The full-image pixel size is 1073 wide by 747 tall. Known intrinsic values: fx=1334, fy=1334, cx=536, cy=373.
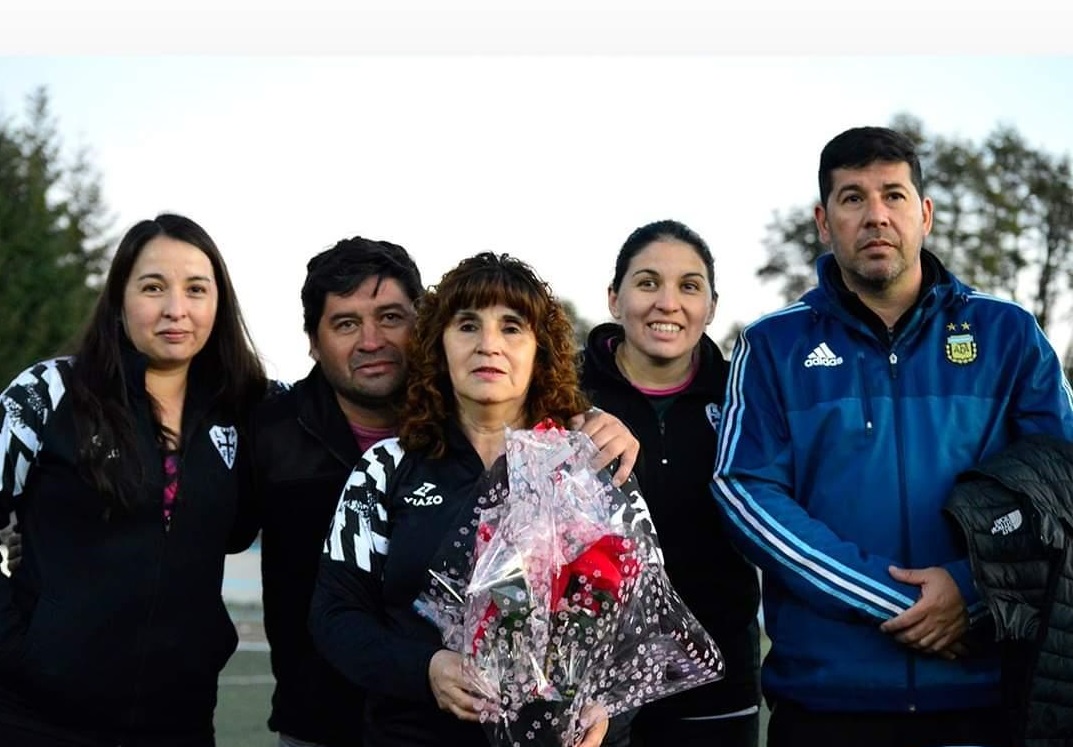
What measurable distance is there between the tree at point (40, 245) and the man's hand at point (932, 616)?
3423 centimetres

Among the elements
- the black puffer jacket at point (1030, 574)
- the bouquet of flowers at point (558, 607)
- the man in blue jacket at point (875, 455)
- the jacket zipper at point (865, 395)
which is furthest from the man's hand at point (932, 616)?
the bouquet of flowers at point (558, 607)

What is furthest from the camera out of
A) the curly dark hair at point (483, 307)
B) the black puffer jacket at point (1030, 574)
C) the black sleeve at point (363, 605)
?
the curly dark hair at point (483, 307)

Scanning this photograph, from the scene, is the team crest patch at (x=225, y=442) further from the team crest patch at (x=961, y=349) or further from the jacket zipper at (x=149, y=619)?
the team crest patch at (x=961, y=349)

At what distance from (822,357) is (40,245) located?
124 ft

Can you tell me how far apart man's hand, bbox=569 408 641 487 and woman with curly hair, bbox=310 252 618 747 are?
5 centimetres

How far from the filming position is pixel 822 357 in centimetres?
381

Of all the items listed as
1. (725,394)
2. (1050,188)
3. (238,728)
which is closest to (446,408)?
(725,394)

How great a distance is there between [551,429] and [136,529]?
4.13 ft

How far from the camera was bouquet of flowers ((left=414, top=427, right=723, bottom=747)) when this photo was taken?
2912 mm

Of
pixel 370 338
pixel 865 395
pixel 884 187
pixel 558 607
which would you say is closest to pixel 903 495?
Result: pixel 865 395

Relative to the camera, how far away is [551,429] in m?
3.27

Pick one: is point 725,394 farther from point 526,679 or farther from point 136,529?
point 136,529

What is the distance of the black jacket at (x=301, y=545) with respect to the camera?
3859 mm

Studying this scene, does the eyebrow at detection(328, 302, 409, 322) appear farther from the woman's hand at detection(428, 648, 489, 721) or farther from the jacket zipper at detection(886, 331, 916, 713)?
the jacket zipper at detection(886, 331, 916, 713)
